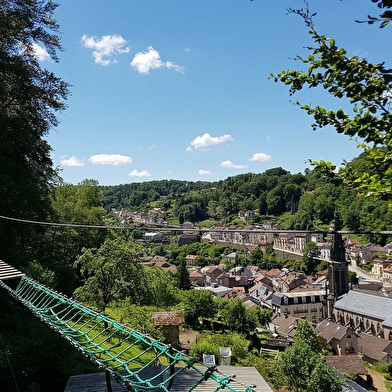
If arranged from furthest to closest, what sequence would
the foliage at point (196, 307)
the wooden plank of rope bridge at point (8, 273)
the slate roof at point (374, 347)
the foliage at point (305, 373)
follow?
1. the foliage at point (196, 307)
2. the slate roof at point (374, 347)
3. the foliage at point (305, 373)
4. the wooden plank of rope bridge at point (8, 273)

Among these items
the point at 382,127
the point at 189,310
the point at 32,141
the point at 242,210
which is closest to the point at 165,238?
the point at 242,210

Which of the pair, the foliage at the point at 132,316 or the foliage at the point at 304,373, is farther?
the foliage at the point at 304,373

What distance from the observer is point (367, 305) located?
Result: 33.7 meters

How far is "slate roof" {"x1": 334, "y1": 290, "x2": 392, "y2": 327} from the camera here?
3174 cm

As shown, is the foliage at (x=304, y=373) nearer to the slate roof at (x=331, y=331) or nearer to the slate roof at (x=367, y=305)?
the slate roof at (x=331, y=331)

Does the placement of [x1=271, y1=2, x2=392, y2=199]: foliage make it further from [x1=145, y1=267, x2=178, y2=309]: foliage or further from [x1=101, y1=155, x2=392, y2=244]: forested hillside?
[x1=101, y1=155, x2=392, y2=244]: forested hillside

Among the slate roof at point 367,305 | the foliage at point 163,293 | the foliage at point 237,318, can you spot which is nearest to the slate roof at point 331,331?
the slate roof at point 367,305

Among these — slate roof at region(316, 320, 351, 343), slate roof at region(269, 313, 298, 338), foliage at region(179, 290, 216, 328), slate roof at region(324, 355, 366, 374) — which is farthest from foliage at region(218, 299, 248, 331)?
slate roof at region(316, 320, 351, 343)

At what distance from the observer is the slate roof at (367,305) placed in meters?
31.7

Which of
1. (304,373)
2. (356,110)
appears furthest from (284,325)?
(356,110)

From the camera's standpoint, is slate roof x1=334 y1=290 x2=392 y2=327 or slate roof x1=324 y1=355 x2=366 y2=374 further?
slate roof x1=334 y1=290 x2=392 y2=327

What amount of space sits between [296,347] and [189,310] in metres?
10.8

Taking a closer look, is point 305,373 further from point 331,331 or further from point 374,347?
point 374,347

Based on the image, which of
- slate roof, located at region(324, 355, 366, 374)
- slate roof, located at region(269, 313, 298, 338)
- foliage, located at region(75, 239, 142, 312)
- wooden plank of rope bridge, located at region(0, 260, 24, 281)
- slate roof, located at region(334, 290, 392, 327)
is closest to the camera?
wooden plank of rope bridge, located at region(0, 260, 24, 281)
